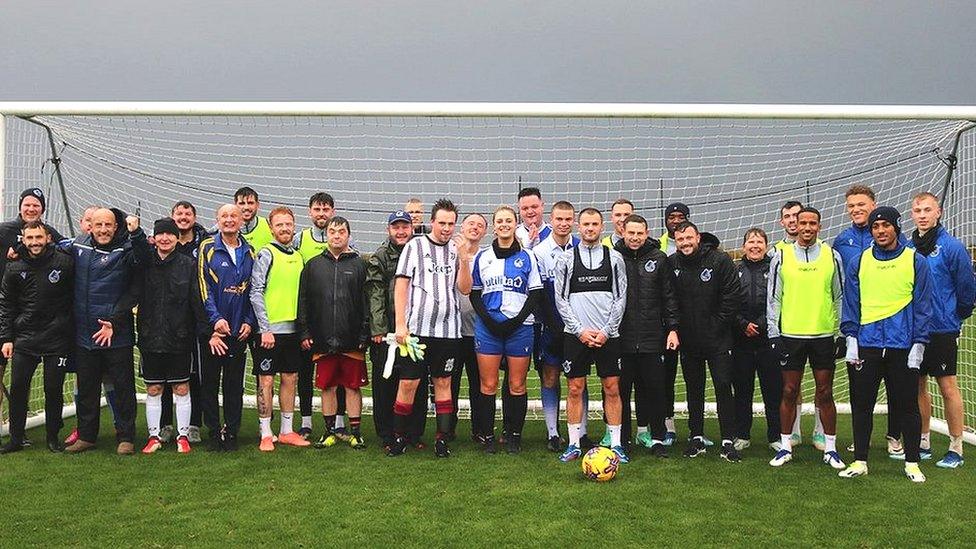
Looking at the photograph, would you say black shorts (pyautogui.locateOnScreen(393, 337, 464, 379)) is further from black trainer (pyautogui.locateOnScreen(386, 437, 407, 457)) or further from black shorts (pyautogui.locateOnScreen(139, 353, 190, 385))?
black shorts (pyautogui.locateOnScreen(139, 353, 190, 385))

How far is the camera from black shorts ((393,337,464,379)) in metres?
5.27

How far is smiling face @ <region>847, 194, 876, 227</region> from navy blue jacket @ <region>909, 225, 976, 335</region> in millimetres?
362

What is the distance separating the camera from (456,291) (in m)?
5.36

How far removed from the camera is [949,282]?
512 cm

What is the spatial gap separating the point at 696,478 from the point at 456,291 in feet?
6.87

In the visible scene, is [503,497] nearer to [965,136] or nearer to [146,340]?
[146,340]

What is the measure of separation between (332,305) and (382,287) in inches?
16.0

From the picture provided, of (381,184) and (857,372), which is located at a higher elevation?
(381,184)

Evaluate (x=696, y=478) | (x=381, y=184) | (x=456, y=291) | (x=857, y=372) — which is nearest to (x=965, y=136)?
(x=857, y=372)

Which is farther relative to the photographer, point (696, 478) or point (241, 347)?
point (241, 347)

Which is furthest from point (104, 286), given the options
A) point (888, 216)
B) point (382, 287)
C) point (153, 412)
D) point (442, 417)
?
point (888, 216)

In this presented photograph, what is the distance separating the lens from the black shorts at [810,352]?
5055 mm

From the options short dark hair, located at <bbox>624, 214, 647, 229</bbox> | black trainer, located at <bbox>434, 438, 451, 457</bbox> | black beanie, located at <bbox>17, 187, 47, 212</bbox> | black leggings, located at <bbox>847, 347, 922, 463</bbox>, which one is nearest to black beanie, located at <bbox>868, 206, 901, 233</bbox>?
black leggings, located at <bbox>847, 347, 922, 463</bbox>

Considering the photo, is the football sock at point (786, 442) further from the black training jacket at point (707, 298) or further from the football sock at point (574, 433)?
the football sock at point (574, 433)
